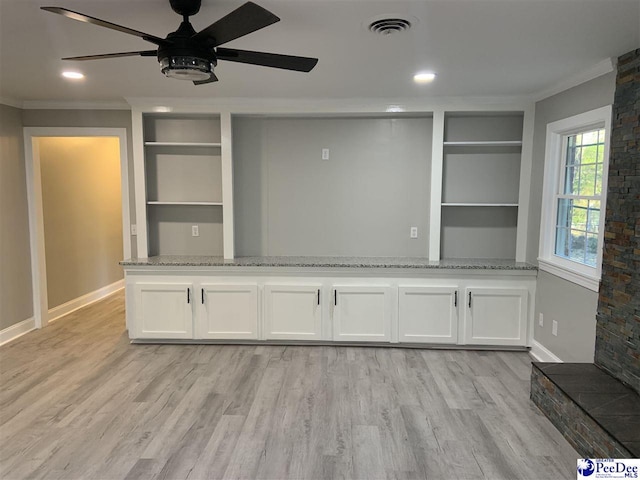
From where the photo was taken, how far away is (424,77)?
342 centimetres

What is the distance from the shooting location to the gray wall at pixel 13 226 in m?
4.38

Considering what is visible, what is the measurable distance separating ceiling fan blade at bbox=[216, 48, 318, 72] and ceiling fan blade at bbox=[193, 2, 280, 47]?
10 centimetres

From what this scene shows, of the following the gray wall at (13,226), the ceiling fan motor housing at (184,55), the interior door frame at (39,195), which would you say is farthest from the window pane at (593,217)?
the gray wall at (13,226)

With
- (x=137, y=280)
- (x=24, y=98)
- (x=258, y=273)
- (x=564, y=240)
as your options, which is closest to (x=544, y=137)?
(x=564, y=240)

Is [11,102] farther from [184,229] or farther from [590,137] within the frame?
[590,137]

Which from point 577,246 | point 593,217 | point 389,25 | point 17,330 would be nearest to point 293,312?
point 577,246

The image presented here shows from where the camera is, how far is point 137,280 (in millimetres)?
4305

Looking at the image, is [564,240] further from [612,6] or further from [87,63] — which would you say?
[87,63]

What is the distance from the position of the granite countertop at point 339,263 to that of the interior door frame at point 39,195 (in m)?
0.67

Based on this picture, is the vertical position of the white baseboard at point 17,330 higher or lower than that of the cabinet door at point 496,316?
lower

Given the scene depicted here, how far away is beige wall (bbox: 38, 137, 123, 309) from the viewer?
17.1 ft

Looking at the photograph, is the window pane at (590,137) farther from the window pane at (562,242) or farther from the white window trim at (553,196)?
the window pane at (562,242)

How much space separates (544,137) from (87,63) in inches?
145

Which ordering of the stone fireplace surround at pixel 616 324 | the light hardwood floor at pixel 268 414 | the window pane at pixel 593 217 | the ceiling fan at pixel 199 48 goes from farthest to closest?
the window pane at pixel 593 217, the stone fireplace surround at pixel 616 324, the light hardwood floor at pixel 268 414, the ceiling fan at pixel 199 48
